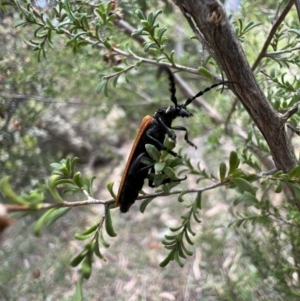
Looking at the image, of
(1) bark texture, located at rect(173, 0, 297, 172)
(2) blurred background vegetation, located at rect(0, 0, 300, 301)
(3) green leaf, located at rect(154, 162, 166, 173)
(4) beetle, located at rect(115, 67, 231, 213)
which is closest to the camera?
(1) bark texture, located at rect(173, 0, 297, 172)

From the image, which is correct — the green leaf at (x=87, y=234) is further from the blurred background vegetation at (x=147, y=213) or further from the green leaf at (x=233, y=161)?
the blurred background vegetation at (x=147, y=213)

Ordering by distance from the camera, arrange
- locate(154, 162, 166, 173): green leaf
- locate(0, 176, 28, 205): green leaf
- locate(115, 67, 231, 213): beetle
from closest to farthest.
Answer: locate(0, 176, 28, 205): green leaf
locate(154, 162, 166, 173): green leaf
locate(115, 67, 231, 213): beetle

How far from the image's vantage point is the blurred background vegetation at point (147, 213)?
1.24 meters

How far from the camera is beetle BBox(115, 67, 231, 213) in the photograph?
1.11 metres

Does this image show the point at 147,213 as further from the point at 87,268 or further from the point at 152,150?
the point at 87,268

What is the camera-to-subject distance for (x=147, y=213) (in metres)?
2.53

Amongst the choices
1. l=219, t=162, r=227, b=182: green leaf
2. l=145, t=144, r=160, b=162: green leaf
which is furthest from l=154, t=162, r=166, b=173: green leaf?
l=219, t=162, r=227, b=182: green leaf

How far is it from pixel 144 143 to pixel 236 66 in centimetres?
59

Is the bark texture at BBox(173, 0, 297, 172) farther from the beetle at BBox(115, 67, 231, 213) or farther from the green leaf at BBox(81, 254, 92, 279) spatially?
the green leaf at BBox(81, 254, 92, 279)

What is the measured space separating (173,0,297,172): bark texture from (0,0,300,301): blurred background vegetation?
0.16 m

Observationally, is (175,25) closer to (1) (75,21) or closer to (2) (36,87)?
(2) (36,87)

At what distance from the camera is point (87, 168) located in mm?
3082

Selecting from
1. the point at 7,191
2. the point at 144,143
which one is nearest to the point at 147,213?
the point at 144,143

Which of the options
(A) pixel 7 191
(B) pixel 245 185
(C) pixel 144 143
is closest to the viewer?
(A) pixel 7 191
